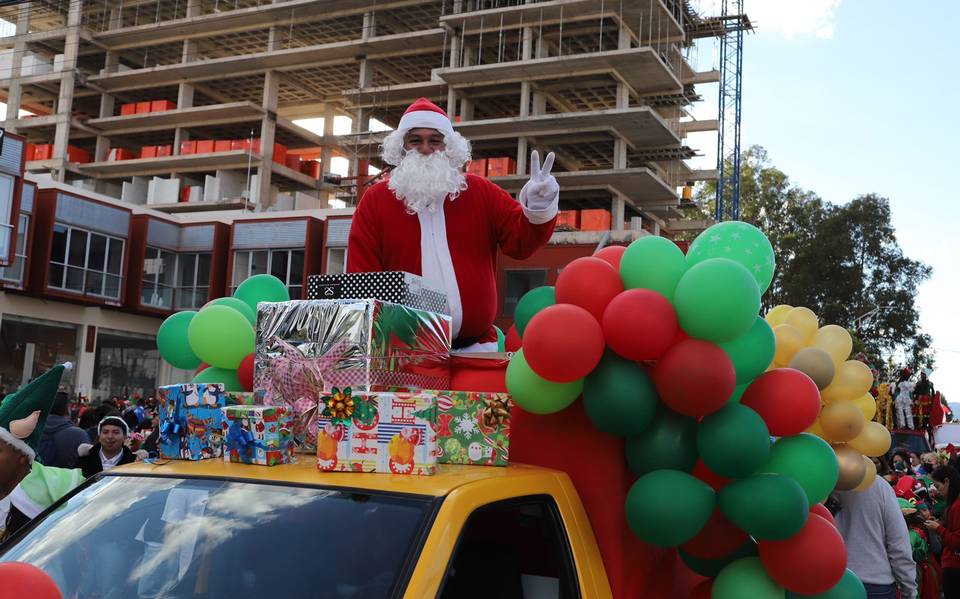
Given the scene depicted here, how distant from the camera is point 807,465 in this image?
10.8ft

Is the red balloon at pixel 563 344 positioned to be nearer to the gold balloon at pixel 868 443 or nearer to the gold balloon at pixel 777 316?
the gold balloon at pixel 777 316

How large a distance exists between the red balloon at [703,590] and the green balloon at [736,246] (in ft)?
3.70

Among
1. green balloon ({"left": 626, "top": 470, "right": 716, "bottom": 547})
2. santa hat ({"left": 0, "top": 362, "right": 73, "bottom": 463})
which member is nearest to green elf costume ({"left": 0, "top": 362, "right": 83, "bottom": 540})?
santa hat ({"left": 0, "top": 362, "right": 73, "bottom": 463})

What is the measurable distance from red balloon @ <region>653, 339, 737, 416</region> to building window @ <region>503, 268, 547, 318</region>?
3009cm

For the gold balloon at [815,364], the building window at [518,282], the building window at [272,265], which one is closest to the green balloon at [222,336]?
the gold balloon at [815,364]

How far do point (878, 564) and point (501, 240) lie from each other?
356cm

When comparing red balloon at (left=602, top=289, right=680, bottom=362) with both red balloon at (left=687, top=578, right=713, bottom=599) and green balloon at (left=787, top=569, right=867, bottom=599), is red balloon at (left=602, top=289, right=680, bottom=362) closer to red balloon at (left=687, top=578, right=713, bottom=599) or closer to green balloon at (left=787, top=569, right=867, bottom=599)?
red balloon at (left=687, top=578, right=713, bottom=599)

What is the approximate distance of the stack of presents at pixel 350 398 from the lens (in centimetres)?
271

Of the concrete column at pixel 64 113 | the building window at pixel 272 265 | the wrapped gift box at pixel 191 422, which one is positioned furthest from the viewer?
the concrete column at pixel 64 113

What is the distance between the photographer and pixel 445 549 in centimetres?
231

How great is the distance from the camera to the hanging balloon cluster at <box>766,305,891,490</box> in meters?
4.45

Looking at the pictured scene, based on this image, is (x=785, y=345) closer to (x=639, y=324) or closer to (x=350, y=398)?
(x=639, y=324)

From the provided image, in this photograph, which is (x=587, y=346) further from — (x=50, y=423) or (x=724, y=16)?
(x=724, y=16)

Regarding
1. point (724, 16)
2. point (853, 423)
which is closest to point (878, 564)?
point (853, 423)
